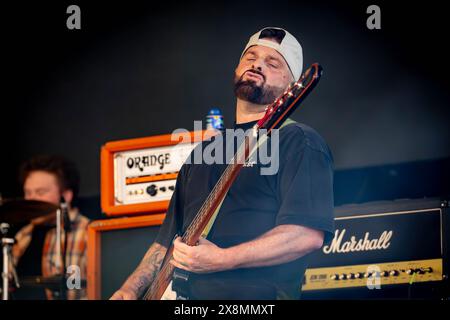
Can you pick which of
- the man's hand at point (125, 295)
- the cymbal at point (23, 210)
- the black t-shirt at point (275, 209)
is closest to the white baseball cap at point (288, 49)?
the black t-shirt at point (275, 209)

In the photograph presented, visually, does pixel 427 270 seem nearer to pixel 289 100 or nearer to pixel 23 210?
pixel 289 100

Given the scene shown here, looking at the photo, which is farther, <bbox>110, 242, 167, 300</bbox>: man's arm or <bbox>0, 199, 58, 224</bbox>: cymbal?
<bbox>0, 199, 58, 224</bbox>: cymbal

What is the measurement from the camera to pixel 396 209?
323 cm

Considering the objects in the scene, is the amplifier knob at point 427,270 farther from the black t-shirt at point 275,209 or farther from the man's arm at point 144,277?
the man's arm at point 144,277

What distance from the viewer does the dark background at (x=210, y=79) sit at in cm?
400

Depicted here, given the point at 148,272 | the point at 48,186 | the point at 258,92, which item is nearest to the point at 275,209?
the point at 258,92

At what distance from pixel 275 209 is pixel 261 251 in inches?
5.4

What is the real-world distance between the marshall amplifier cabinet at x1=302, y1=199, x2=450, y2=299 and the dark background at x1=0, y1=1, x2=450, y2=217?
2.43 feet

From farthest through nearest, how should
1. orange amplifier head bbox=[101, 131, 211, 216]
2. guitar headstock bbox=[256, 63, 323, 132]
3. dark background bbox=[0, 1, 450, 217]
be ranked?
dark background bbox=[0, 1, 450, 217] → orange amplifier head bbox=[101, 131, 211, 216] → guitar headstock bbox=[256, 63, 323, 132]

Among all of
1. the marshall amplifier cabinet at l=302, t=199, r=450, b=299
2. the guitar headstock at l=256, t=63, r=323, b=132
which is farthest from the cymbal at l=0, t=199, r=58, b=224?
the guitar headstock at l=256, t=63, r=323, b=132

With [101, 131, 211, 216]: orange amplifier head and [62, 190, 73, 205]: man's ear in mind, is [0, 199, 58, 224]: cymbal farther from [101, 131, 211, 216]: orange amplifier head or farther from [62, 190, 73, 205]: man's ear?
[101, 131, 211, 216]: orange amplifier head

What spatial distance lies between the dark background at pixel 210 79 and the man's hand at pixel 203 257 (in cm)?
140

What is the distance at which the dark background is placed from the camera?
400 cm
